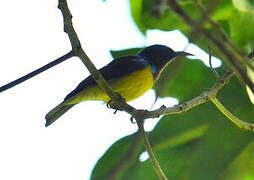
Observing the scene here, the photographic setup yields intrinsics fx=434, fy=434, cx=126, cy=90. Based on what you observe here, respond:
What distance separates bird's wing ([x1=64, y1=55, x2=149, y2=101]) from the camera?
3.93 metres

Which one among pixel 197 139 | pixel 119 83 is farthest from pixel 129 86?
pixel 197 139

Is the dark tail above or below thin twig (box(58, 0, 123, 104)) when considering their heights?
below

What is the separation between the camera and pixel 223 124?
8.54ft

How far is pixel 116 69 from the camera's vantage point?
13.5 feet

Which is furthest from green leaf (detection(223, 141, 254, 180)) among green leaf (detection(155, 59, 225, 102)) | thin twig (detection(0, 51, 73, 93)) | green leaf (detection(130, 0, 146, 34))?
thin twig (detection(0, 51, 73, 93))

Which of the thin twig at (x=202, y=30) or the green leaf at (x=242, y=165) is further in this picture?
the green leaf at (x=242, y=165)

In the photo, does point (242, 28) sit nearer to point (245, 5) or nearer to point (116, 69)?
point (245, 5)

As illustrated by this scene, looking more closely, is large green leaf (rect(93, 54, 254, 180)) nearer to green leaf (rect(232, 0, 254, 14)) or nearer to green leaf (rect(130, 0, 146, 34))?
green leaf (rect(130, 0, 146, 34))

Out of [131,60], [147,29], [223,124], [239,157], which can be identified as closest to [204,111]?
[223,124]

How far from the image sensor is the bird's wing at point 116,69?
3934mm

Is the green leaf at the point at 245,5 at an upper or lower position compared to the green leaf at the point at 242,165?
upper

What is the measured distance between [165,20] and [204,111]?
686mm

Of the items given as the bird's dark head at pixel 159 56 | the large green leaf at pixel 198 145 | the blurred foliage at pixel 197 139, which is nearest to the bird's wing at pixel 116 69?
the bird's dark head at pixel 159 56

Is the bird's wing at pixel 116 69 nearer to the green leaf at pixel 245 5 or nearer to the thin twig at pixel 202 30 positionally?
the green leaf at pixel 245 5
